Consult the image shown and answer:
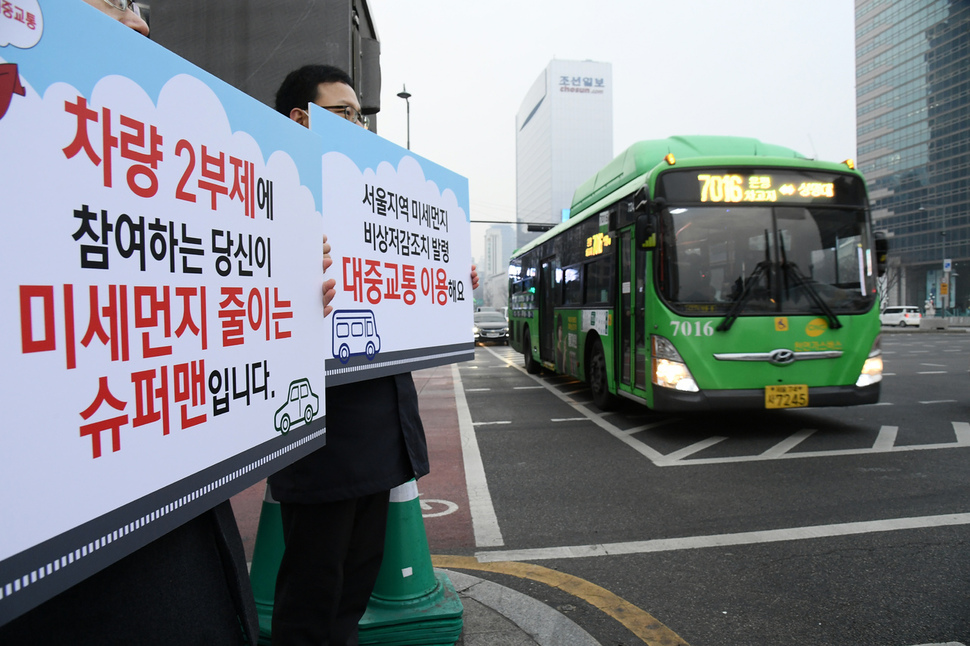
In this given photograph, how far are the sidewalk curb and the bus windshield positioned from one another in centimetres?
420

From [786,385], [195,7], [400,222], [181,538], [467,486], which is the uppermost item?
[195,7]

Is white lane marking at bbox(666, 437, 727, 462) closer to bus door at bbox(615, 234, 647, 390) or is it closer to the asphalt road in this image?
the asphalt road

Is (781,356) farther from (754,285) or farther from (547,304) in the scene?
(547,304)

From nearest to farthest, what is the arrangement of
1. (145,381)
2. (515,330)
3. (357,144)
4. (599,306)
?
1. (145,381)
2. (357,144)
3. (599,306)
4. (515,330)

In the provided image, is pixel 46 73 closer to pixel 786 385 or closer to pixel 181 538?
pixel 181 538

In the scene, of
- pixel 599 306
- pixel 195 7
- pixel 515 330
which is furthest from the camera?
pixel 515 330

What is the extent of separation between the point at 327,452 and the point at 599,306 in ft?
23.8

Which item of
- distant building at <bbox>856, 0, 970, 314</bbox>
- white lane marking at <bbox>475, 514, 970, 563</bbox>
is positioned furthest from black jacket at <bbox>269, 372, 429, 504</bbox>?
distant building at <bbox>856, 0, 970, 314</bbox>

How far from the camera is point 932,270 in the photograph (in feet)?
234

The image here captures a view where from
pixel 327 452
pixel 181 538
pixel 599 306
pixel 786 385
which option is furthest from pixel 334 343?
pixel 599 306

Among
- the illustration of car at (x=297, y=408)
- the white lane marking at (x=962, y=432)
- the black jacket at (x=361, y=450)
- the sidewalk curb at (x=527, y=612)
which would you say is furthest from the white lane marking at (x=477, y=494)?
the white lane marking at (x=962, y=432)

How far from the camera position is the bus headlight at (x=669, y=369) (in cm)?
649

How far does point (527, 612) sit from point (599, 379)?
6.40 metres

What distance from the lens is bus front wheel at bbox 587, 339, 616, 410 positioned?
886 centimetres
